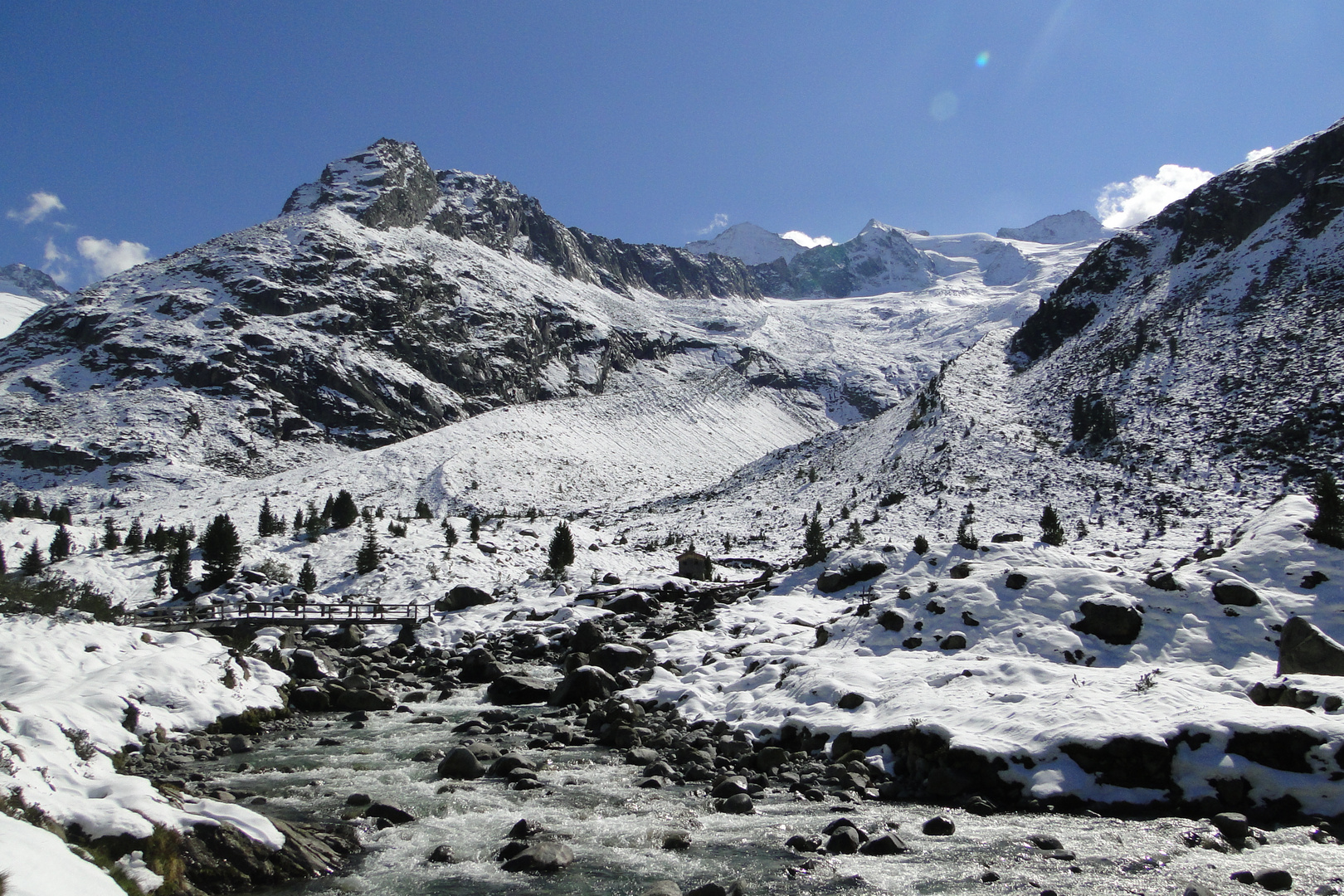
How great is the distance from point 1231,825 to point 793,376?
147473 mm

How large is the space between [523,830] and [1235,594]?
51.9 feet

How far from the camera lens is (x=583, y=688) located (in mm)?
19281

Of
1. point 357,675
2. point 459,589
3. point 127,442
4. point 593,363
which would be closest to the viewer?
point 357,675

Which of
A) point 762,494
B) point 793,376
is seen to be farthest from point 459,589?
point 793,376

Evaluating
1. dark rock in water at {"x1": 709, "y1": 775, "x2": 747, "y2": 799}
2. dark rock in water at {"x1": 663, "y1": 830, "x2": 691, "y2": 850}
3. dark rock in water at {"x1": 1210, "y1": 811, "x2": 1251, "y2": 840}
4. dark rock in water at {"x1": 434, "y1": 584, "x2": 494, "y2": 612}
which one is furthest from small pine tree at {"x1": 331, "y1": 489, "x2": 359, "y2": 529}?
dark rock in water at {"x1": 1210, "y1": 811, "x2": 1251, "y2": 840}

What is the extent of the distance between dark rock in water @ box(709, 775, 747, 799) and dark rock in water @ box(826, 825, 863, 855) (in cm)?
227

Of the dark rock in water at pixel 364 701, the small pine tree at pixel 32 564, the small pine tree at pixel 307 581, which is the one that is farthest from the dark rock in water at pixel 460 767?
the small pine tree at pixel 32 564

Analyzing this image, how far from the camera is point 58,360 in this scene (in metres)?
94.8

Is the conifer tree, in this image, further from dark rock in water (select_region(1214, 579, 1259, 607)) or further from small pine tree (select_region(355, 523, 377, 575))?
dark rock in water (select_region(1214, 579, 1259, 607))

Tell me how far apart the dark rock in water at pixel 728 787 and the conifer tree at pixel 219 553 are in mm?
29127

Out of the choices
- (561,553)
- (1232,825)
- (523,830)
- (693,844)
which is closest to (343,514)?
(561,553)

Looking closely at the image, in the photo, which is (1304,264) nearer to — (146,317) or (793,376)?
(793,376)

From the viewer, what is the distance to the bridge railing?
2641cm

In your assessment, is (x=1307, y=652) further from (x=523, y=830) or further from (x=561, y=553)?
(x=561, y=553)
